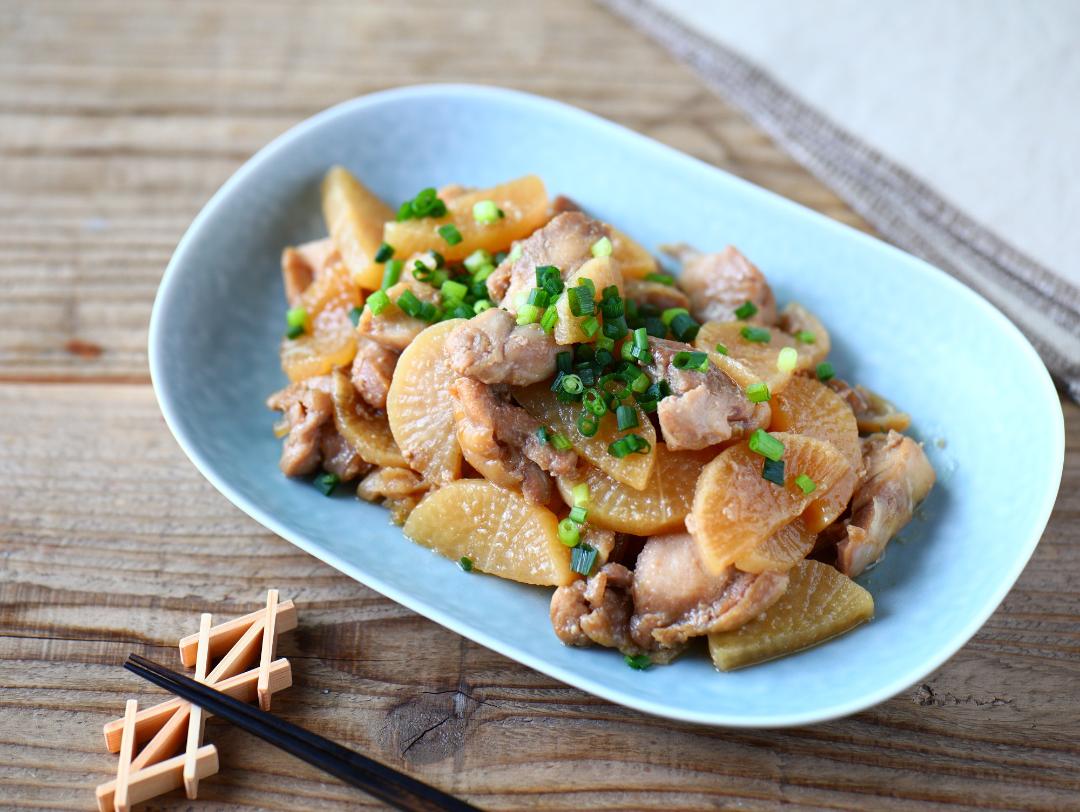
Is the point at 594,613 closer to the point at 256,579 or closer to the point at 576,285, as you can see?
the point at 576,285

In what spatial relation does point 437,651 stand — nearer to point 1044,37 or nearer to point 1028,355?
point 1028,355

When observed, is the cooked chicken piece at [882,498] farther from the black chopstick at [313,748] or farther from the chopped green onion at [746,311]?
the black chopstick at [313,748]

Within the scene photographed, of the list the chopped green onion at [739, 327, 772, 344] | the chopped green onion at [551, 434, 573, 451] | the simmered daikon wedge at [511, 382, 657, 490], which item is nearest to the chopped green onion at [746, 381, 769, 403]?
the simmered daikon wedge at [511, 382, 657, 490]

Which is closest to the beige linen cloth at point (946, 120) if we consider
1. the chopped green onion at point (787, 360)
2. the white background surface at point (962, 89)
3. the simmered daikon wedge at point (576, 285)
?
the white background surface at point (962, 89)

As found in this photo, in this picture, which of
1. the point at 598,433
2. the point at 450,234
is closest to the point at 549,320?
the point at 598,433

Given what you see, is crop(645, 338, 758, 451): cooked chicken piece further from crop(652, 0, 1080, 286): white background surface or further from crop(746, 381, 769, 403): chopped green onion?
crop(652, 0, 1080, 286): white background surface
